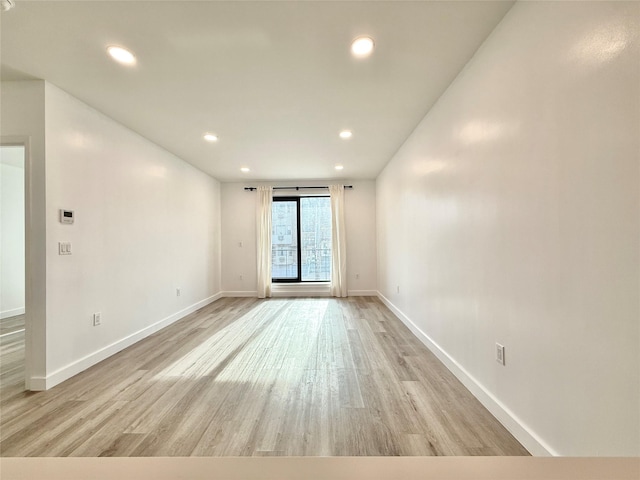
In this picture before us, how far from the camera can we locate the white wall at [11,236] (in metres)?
4.28

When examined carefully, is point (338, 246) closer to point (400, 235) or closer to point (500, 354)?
point (400, 235)

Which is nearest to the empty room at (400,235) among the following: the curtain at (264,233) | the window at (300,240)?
the curtain at (264,233)

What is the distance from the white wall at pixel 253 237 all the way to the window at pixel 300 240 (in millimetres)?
326

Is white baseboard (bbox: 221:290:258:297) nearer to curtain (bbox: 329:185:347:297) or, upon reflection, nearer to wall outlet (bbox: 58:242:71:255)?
curtain (bbox: 329:185:347:297)

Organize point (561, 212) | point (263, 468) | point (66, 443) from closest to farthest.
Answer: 1. point (263, 468)
2. point (561, 212)
3. point (66, 443)

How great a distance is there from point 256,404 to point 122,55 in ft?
8.34

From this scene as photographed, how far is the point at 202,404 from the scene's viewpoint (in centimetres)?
189

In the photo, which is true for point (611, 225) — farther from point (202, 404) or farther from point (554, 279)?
point (202, 404)

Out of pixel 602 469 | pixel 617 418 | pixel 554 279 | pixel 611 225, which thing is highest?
pixel 611 225

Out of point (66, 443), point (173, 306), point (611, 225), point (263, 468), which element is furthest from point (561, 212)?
point (173, 306)

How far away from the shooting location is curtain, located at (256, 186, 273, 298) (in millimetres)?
5773

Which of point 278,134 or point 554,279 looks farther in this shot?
point 278,134

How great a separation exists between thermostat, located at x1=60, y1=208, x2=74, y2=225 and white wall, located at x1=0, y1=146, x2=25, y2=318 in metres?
3.08

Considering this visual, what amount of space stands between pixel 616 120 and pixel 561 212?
39cm
